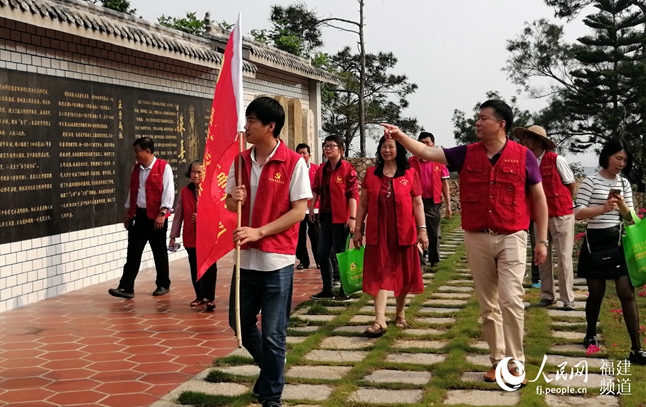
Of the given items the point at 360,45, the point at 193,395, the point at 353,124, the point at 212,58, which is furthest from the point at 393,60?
the point at 193,395

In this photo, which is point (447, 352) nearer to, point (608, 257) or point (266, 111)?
point (608, 257)

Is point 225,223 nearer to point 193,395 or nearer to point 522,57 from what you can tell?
point 193,395

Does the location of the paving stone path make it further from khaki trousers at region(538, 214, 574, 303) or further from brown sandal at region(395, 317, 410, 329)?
khaki trousers at region(538, 214, 574, 303)

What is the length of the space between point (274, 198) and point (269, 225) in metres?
0.18

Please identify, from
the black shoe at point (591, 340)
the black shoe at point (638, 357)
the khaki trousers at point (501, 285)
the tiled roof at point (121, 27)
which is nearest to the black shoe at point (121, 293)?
the tiled roof at point (121, 27)

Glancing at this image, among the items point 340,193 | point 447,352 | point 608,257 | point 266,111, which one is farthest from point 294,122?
point 266,111

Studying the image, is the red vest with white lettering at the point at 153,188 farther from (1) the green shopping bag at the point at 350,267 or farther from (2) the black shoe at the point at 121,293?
(1) the green shopping bag at the point at 350,267

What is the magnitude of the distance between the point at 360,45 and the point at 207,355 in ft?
63.6

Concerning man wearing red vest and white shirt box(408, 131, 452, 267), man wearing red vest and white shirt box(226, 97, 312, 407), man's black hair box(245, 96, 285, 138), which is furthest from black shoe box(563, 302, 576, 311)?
man's black hair box(245, 96, 285, 138)

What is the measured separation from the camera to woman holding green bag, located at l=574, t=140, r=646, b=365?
17.0ft

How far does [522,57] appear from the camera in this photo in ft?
102

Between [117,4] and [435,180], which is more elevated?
[117,4]

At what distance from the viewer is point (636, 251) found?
5125mm
